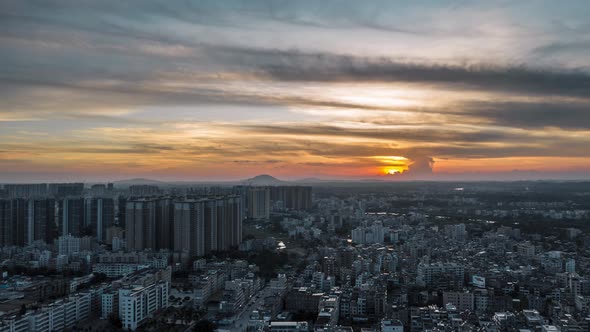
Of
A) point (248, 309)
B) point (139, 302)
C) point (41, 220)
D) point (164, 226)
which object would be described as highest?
point (41, 220)

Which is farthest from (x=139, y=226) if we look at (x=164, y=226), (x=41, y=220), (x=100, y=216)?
(x=100, y=216)

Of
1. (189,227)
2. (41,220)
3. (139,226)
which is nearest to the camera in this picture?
(189,227)

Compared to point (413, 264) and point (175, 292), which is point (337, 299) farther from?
point (413, 264)

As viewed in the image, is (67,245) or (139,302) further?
(67,245)

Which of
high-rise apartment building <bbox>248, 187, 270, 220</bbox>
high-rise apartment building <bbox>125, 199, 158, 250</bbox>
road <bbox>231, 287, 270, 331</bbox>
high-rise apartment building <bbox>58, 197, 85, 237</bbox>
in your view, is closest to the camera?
road <bbox>231, 287, 270, 331</bbox>

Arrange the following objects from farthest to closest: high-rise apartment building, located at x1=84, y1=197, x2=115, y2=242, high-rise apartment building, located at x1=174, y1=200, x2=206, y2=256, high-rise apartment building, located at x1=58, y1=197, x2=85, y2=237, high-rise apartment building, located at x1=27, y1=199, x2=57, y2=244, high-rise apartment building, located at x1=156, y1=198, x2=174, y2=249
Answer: high-rise apartment building, located at x1=84, y1=197, x2=115, y2=242 < high-rise apartment building, located at x1=58, y1=197, x2=85, y2=237 < high-rise apartment building, located at x1=27, y1=199, x2=57, y2=244 < high-rise apartment building, located at x1=156, y1=198, x2=174, y2=249 < high-rise apartment building, located at x1=174, y1=200, x2=206, y2=256

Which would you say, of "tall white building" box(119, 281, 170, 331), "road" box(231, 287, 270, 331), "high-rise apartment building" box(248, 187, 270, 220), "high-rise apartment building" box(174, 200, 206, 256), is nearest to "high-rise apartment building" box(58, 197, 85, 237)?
"high-rise apartment building" box(174, 200, 206, 256)

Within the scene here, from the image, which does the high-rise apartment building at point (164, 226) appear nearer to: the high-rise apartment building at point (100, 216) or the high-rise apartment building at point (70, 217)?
the high-rise apartment building at point (100, 216)

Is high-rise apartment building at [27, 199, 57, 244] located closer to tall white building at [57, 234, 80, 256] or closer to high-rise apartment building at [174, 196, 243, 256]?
tall white building at [57, 234, 80, 256]

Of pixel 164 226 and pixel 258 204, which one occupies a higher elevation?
pixel 258 204

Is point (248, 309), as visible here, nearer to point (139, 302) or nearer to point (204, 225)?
point (139, 302)

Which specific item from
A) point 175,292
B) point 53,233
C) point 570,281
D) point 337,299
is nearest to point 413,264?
point 570,281
